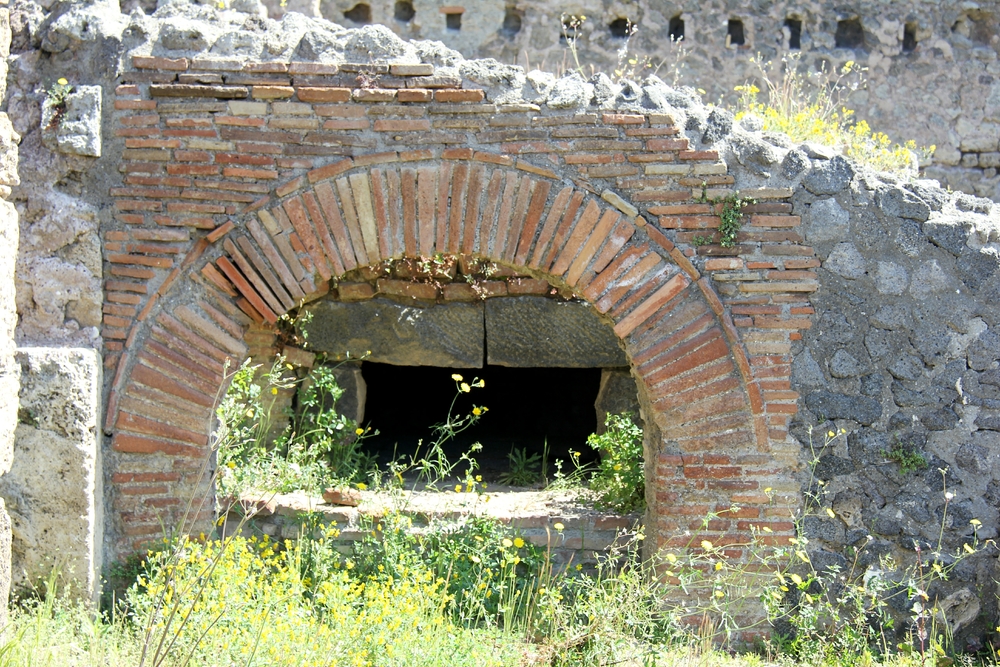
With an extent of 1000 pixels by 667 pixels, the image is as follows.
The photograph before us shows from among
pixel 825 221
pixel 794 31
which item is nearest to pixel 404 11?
pixel 794 31

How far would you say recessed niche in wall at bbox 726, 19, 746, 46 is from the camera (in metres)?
8.10

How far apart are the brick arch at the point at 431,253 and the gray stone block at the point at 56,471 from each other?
5.6 inches

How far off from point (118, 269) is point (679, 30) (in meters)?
5.72

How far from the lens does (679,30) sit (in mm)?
8141

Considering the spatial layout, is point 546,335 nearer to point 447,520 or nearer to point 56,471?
point 447,520

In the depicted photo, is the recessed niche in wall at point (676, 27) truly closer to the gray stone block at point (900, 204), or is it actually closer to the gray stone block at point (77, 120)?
the gray stone block at point (900, 204)

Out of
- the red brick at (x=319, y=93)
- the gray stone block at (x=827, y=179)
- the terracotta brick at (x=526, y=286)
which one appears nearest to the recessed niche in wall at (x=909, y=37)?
the terracotta brick at (x=526, y=286)

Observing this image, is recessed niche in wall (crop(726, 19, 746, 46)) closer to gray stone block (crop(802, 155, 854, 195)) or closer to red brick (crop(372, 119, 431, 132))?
gray stone block (crop(802, 155, 854, 195))

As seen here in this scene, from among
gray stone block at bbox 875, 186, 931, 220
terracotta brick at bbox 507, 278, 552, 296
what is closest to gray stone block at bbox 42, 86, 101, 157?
terracotta brick at bbox 507, 278, 552, 296

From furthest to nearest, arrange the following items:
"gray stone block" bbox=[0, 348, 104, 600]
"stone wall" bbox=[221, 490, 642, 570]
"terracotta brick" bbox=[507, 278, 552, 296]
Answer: "terracotta brick" bbox=[507, 278, 552, 296]
"stone wall" bbox=[221, 490, 642, 570]
"gray stone block" bbox=[0, 348, 104, 600]

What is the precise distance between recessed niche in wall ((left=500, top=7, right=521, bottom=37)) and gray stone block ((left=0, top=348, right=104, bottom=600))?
5.27 meters

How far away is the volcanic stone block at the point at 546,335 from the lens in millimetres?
6297

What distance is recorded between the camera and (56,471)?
390cm

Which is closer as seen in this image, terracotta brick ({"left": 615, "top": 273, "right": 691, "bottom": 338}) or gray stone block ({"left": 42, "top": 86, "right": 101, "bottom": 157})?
gray stone block ({"left": 42, "top": 86, "right": 101, "bottom": 157})
